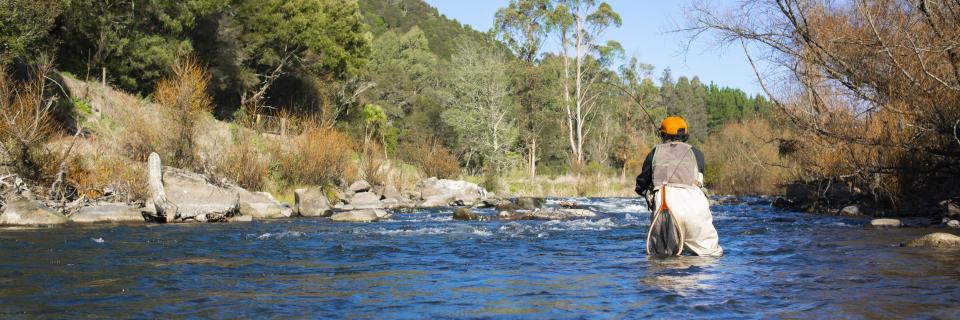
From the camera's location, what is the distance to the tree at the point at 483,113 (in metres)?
43.8

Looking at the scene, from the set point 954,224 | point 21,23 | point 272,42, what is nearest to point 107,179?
point 21,23

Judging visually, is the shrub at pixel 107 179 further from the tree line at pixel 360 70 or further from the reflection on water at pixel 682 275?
the reflection on water at pixel 682 275

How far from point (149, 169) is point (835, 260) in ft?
48.1

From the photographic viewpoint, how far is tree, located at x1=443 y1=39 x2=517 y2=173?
43.8 m

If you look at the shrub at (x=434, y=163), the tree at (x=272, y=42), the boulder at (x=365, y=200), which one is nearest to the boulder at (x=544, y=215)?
the boulder at (x=365, y=200)

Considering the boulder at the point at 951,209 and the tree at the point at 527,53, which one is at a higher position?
the tree at the point at 527,53

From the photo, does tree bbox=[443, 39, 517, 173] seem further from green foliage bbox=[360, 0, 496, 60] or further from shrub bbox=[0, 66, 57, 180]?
green foliage bbox=[360, 0, 496, 60]

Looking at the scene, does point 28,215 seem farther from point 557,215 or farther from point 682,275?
point 682,275

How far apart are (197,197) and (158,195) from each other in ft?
2.97

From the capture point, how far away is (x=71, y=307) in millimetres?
5938

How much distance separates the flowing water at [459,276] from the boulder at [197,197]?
3.44 meters

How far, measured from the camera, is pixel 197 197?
693 inches

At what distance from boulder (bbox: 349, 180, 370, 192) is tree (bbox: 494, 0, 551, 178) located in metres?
22.2

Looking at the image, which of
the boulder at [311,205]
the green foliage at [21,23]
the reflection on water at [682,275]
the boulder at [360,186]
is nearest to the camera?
the reflection on water at [682,275]
